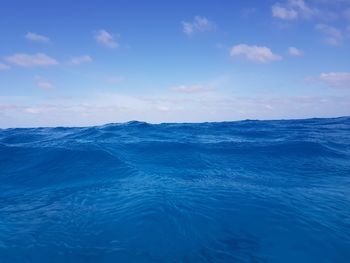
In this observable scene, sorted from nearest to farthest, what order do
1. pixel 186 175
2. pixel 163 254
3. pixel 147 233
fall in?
1. pixel 163 254
2. pixel 147 233
3. pixel 186 175

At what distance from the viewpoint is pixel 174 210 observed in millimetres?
7402

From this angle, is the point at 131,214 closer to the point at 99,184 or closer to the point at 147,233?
the point at 147,233

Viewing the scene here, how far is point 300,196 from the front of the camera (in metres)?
8.31

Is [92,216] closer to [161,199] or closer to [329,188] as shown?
[161,199]

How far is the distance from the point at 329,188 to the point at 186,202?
18.4 ft

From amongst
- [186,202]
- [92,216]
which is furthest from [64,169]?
[186,202]

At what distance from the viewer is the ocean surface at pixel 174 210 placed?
557cm

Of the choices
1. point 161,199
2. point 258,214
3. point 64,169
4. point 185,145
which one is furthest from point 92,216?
point 185,145

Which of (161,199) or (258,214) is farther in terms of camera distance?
(161,199)

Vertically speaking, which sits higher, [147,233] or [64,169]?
[64,169]

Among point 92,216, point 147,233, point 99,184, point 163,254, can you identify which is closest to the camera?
point 163,254

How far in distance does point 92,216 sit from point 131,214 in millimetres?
1137

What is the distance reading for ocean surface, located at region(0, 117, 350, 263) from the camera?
18.3 feet

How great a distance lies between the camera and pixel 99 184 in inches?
397
